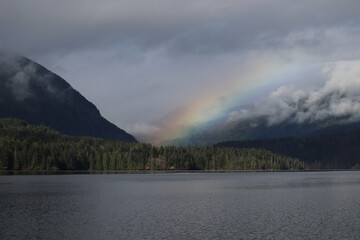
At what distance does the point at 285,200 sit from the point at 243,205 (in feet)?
54.9

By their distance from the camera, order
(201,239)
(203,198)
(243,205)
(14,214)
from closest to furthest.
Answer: (201,239)
(14,214)
(243,205)
(203,198)

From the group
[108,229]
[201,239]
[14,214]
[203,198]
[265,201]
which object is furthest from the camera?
[203,198]

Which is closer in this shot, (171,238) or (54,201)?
(171,238)

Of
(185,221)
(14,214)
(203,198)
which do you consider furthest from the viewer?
(203,198)

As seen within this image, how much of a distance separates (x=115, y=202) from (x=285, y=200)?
144ft

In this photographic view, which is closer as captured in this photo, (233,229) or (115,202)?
(233,229)

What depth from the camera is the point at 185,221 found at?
72750mm

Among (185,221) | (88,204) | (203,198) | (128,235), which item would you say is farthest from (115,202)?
(128,235)

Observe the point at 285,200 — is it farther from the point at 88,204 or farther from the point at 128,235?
the point at 128,235

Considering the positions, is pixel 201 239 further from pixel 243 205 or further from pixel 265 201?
pixel 265 201

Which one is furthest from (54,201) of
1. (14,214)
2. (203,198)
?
(203,198)

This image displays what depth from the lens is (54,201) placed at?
10250 cm

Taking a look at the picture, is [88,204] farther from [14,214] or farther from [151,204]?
[14,214]

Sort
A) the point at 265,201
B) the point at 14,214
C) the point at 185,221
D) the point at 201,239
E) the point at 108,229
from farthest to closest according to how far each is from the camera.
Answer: the point at 265,201 → the point at 14,214 → the point at 185,221 → the point at 108,229 → the point at 201,239
